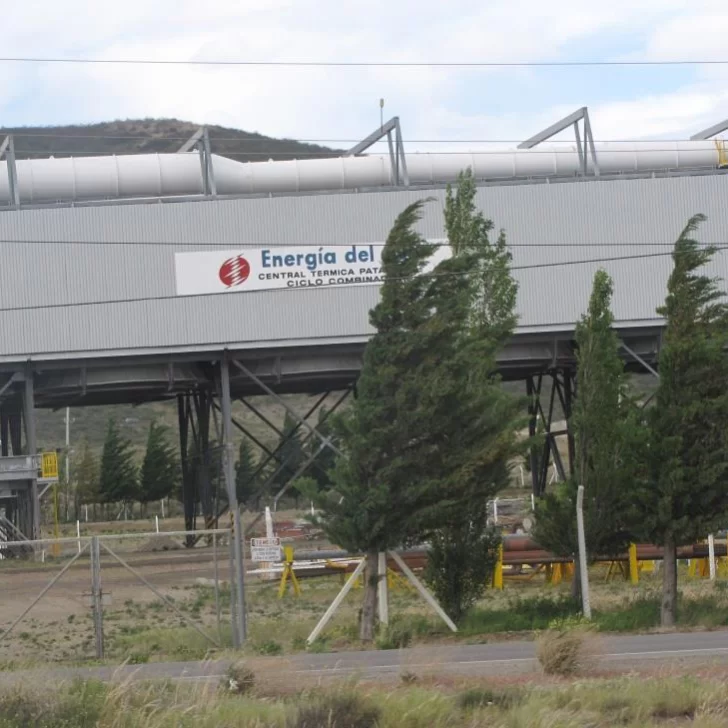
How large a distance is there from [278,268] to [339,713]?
32.6 metres

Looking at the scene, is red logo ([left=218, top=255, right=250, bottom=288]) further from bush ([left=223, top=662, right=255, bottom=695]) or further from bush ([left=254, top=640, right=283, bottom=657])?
bush ([left=223, top=662, right=255, bottom=695])

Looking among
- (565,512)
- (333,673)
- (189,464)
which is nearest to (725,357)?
(565,512)

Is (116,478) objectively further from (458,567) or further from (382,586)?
(382,586)

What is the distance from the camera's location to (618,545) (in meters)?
23.7

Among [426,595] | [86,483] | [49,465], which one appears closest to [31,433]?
[49,465]

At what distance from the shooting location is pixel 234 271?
42.4 metres

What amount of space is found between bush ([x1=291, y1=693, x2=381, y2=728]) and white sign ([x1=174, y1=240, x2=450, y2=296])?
104 ft

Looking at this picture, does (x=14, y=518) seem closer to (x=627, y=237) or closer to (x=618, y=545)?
(x=627, y=237)

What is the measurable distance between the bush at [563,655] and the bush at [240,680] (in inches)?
137

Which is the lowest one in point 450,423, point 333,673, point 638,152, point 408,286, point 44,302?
point 333,673

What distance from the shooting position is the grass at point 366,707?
10.3 m

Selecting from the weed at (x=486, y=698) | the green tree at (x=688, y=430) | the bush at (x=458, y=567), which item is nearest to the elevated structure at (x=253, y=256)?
the bush at (x=458, y=567)

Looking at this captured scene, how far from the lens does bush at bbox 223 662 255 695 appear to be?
40.9 feet

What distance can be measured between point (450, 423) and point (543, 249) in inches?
881
